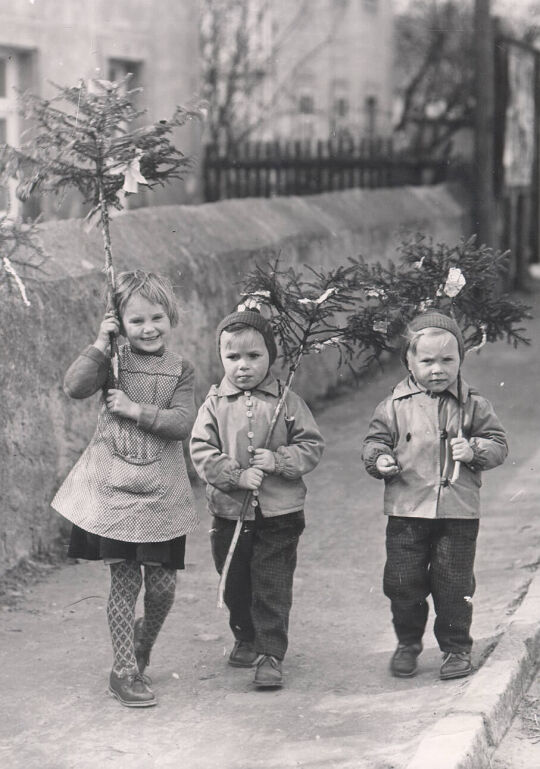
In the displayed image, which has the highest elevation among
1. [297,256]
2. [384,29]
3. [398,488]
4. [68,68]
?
[384,29]

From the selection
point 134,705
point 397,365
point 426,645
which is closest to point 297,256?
point 397,365

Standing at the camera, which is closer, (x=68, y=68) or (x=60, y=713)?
(x=60, y=713)

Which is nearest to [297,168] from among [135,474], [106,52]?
[106,52]

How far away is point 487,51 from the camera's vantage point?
42.5 ft

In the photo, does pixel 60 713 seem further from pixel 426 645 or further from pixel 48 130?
pixel 48 130

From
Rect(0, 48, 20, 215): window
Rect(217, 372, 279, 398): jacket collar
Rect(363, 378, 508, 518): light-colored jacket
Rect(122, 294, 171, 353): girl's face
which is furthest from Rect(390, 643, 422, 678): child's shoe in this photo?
Rect(0, 48, 20, 215): window

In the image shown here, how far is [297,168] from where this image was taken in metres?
13.0

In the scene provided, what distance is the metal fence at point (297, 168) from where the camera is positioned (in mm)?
13055

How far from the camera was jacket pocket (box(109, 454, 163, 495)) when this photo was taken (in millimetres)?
4234

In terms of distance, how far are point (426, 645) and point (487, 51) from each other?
9279mm

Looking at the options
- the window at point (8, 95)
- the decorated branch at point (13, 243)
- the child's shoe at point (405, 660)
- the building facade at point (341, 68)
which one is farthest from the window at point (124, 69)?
the building facade at point (341, 68)

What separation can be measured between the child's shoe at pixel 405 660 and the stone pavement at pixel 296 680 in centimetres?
3

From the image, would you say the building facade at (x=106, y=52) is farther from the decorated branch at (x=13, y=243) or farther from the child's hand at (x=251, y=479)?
the child's hand at (x=251, y=479)

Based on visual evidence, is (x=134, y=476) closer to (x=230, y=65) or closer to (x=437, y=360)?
(x=437, y=360)
